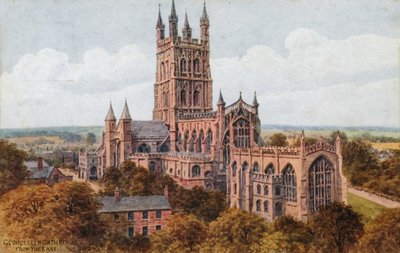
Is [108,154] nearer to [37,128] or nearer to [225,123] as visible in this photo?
[37,128]

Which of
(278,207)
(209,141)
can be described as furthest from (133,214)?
(209,141)

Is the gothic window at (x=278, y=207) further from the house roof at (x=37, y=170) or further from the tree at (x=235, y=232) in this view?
the house roof at (x=37, y=170)

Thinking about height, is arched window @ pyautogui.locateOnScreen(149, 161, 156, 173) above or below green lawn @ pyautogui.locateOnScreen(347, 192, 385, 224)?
above

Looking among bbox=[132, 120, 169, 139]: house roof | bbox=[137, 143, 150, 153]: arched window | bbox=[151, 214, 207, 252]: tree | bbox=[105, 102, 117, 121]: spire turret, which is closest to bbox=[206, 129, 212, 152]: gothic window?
bbox=[132, 120, 169, 139]: house roof

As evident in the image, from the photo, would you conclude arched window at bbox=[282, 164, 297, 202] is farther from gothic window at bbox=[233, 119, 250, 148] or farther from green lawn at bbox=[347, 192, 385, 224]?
gothic window at bbox=[233, 119, 250, 148]

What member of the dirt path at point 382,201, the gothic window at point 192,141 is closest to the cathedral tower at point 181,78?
the gothic window at point 192,141

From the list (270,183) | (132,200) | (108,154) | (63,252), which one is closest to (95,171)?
(108,154)
